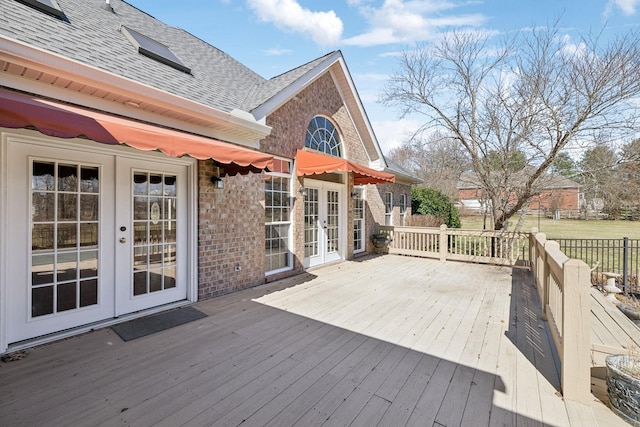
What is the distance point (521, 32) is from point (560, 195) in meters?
5.61

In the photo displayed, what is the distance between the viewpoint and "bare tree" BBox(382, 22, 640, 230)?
777cm

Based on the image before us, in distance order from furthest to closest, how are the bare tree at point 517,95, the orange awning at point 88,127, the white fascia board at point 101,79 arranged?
the bare tree at point 517,95
the white fascia board at point 101,79
the orange awning at point 88,127

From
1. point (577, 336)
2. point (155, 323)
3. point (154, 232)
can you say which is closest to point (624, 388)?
point (577, 336)

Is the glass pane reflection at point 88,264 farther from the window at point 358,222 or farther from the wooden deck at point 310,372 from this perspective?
the window at point 358,222

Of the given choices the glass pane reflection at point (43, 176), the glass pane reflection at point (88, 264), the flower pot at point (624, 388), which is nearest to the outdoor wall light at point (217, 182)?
the glass pane reflection at point (88, 264)

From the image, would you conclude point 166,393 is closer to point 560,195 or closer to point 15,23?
point 15,23

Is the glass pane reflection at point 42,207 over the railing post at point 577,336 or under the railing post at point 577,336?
over

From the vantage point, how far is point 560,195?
10297 millimetres

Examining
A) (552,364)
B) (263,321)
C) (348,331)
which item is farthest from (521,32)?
(263,321)

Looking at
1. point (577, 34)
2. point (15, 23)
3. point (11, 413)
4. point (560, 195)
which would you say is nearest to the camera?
point (11, 413)

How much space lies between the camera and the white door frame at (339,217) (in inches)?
368

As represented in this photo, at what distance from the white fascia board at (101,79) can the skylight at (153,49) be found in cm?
218

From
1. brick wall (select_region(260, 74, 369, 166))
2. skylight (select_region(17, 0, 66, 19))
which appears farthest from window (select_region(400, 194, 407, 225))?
skylight (select_region(17, 0, 66, 19))

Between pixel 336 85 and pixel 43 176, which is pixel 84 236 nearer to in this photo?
pixel 43 176
